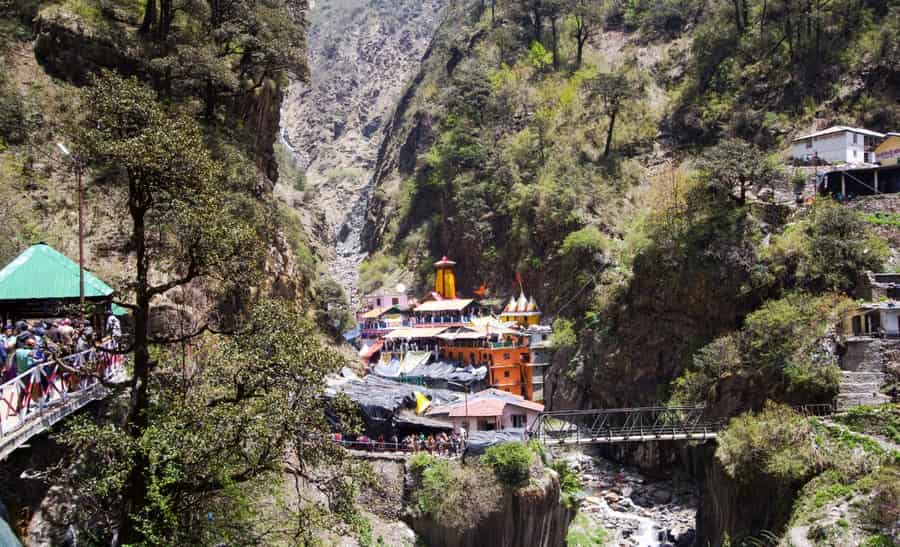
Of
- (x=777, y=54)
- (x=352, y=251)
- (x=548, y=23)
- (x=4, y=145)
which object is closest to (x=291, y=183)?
(x=352, y=251)

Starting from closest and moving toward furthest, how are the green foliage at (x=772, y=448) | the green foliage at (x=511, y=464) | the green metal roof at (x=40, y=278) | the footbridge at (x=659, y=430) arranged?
the green metal roof at (x=40, y=278) < the green foliage at (x=772, y=448) < the green foliage at (x=511, y=464) < the footbridge at (x=659, y=430)

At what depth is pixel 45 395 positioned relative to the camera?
1577 centimetres

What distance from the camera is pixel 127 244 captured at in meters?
29.8

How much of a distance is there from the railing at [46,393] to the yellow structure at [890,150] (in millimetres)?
47217

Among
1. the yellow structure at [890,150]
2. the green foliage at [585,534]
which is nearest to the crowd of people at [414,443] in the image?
the green foliage at [585,534]

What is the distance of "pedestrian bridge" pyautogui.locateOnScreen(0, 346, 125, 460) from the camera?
1416 centimetres

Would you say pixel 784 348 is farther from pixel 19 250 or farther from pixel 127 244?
pixel 19 250

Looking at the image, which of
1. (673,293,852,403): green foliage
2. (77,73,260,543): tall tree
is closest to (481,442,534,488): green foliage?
(673,293,852,403): green foliage

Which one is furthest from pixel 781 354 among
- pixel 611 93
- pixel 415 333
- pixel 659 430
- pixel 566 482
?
pixel 611 93

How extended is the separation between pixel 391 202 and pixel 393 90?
61210 millimetres

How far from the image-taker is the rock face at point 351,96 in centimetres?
12512

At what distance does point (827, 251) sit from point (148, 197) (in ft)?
118

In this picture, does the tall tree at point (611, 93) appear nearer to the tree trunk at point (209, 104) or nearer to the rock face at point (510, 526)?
the tree trunk at point (209, 104)

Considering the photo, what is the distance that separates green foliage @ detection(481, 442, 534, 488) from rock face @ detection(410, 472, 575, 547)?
419 mm
